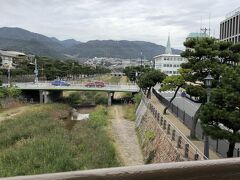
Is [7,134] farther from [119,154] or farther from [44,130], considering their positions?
[119,154]

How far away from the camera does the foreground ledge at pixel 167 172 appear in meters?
1.33

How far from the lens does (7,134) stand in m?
22.7

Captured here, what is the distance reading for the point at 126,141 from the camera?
966 inches

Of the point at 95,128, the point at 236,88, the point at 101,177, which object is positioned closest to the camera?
the point at 101,177

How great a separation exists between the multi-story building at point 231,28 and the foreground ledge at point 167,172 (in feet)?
155

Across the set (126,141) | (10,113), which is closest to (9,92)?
(10,113)

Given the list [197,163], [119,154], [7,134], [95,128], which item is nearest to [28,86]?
[95,128]

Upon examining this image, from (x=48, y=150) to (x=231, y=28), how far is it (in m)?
41.3

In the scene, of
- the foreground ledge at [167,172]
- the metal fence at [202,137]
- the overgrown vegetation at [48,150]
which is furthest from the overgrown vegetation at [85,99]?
the foreground ledge at [167,172]

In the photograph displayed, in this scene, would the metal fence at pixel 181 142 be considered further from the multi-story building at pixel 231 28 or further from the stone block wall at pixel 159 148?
the multi-story building at pixel 231 28

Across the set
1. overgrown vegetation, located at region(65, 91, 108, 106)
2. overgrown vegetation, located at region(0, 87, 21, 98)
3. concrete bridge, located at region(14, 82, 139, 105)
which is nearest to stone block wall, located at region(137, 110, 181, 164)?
concrete bridge, located at region(14, 82, 139, 105)

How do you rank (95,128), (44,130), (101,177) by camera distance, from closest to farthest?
(101,177) < (44,130) < (95,128)

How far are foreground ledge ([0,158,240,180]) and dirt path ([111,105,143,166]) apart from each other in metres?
16.7

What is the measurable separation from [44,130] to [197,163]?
2405 centimetres
